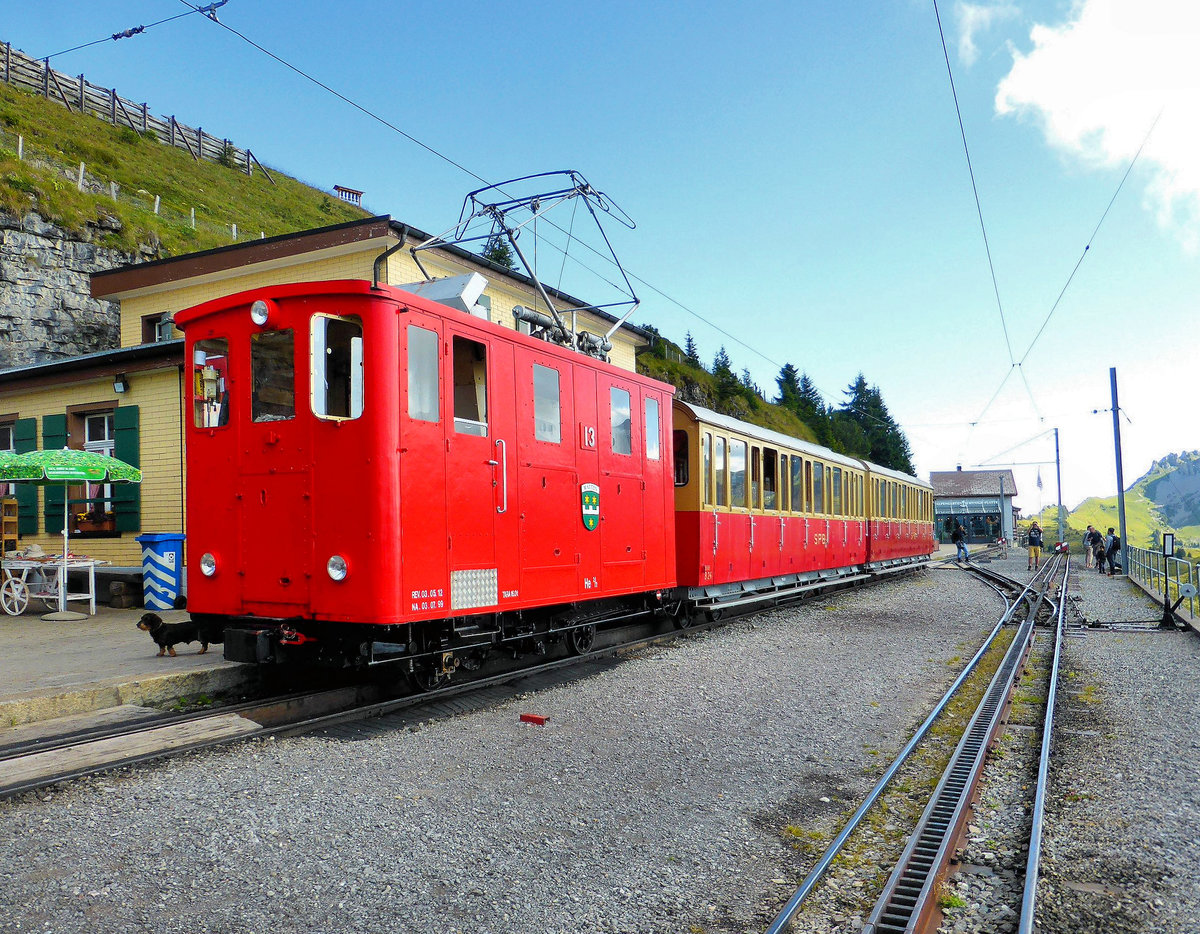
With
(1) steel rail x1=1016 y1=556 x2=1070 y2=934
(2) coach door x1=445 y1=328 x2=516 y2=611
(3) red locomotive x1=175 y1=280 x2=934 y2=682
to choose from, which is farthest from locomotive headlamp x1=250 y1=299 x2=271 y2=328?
(1) steel rail x1=1016 y1=556 x2=1070 y2=934

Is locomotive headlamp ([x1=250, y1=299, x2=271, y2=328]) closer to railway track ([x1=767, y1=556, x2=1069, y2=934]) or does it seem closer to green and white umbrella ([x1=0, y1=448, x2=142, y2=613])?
railway track ([x1=767, y1=556, x2=1069, y2=934])

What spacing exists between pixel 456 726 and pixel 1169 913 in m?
4.39

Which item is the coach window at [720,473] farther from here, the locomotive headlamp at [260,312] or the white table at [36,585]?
the white table at [36,585]

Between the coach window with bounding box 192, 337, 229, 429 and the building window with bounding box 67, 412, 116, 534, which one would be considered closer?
the coach window with bounding box 192, 337, 229, 429

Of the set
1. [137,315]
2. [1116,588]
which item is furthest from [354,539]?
[1116,588]

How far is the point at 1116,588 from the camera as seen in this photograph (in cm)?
2064

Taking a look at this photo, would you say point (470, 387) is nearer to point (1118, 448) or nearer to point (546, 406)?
point (546, 406)

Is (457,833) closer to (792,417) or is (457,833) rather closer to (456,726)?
(456,726)

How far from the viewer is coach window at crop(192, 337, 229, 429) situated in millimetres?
6719

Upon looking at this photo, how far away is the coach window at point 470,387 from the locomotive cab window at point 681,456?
4.95m

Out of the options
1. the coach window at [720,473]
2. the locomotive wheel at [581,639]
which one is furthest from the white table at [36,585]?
the coach window at [720,473]

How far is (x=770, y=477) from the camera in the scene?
14.2m

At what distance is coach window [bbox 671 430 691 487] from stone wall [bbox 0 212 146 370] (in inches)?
852

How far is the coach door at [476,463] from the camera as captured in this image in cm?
652
